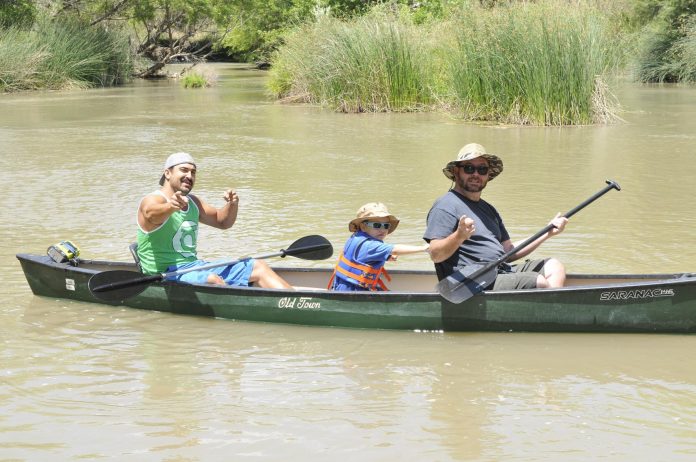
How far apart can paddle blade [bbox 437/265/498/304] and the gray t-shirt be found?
7 centimetres

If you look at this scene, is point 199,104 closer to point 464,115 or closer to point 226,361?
point 464,115

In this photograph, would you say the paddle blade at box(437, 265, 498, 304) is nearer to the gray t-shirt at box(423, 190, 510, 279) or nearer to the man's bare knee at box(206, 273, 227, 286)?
the gray t-shirt at box(423, 190, 510, 279)

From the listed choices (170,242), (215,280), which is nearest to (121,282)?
(170,242)

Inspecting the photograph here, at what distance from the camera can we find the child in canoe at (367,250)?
19.4ft

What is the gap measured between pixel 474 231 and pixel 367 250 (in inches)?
25.7

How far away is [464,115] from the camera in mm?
18625

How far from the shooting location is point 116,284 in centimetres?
638

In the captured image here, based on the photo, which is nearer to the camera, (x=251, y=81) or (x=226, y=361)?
(x=226, y=361)

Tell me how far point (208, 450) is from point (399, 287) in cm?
279

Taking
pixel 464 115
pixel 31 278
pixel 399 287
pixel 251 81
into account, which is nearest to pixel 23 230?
pixel 31 278

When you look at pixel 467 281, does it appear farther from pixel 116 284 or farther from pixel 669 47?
pixel 669 47

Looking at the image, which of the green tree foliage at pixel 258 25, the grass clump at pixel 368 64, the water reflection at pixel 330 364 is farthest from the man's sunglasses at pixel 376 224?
the green tree foliage at pixel 258 25

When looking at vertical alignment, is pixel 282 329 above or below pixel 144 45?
below

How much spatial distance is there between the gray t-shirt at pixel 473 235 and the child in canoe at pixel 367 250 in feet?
0.58
